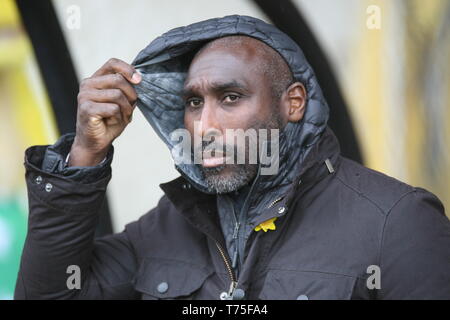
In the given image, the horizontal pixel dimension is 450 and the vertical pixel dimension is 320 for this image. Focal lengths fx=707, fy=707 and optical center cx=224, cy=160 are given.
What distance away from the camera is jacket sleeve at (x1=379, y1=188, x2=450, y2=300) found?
199 centimetres

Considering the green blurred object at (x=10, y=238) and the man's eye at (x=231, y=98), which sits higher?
the man's eye at (x=231, y=98)

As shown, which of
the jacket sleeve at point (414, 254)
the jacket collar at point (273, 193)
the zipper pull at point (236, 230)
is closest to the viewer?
the jacket sleeve at point (414, 254)

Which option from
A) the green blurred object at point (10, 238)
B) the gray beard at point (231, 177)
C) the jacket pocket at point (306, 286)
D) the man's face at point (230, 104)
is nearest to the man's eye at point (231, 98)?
the man's face at point (230, 104)

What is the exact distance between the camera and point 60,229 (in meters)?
2.23

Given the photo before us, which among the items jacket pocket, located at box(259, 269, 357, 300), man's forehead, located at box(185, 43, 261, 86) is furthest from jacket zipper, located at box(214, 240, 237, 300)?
man's forehead, located at box(185, 43, 261, 86)

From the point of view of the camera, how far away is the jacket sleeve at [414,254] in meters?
1.99

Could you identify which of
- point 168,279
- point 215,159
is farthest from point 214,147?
point 168,279

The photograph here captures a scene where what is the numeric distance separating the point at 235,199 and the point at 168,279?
34cm

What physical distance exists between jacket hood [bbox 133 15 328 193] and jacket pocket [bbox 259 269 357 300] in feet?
0.98

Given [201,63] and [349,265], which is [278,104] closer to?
[201,63]

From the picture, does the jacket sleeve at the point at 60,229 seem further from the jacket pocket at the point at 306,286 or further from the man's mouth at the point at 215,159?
the jacket pocket at the point at 306,286

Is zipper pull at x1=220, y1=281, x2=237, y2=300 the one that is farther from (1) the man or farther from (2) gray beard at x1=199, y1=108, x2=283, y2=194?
(2) gray beard at x1=199, y1=108, x2=283, y2=194

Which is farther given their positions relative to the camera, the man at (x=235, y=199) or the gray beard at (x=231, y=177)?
the gray beard at (x=231, y=177)

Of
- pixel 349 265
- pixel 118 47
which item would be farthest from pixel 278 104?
pixel 118 47
